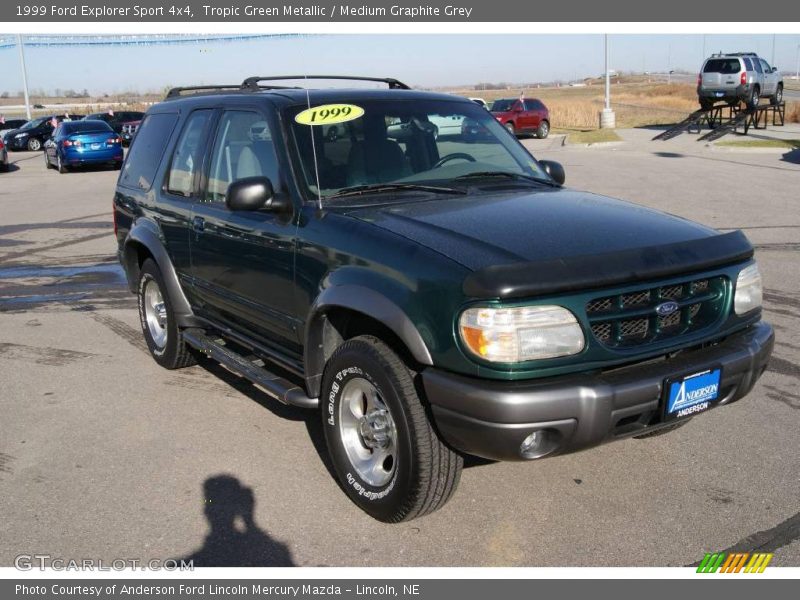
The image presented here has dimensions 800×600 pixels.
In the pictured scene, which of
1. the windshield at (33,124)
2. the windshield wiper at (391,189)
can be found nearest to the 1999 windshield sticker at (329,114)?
the windshield wiper at (391,189)

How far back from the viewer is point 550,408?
3148 millimetres

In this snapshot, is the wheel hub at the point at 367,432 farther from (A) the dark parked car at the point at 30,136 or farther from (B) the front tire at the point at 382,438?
(A) the dark parked car at the point at 30,136

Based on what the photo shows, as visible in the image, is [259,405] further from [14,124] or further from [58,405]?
[14,124]

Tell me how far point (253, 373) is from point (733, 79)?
29.5 m

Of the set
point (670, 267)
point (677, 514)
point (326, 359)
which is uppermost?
point (670, 267)

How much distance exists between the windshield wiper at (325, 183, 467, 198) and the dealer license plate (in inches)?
62.5

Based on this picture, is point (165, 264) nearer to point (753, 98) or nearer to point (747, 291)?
point (747, 291)

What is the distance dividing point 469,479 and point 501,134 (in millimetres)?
2315

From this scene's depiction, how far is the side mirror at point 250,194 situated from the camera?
410 cm

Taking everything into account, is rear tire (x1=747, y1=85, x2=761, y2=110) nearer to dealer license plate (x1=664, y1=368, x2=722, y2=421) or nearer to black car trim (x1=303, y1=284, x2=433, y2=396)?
dealer license plate (x1=664, y1=368, x2=722, y2=421)

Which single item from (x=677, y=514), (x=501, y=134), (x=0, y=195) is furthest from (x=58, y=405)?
(x=0, y=195)

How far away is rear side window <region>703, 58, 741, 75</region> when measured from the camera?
29625 mm

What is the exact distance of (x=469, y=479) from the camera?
4.24 m
